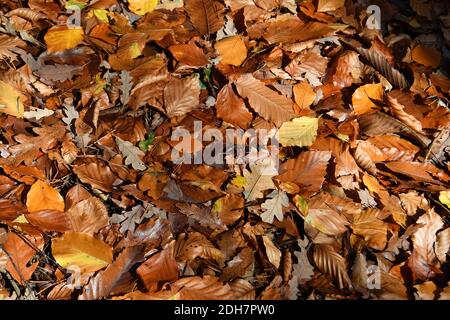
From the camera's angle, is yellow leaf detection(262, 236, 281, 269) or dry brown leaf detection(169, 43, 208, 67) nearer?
yellow leaf detection(262, 236, 281, 269)

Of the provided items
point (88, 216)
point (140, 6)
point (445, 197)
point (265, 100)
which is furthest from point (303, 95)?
point (88, 216)

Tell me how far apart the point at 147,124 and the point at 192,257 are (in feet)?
2.17

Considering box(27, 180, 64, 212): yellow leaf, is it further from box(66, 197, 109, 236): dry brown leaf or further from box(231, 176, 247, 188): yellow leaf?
box(231, 176, 247, 188): yellow leaf

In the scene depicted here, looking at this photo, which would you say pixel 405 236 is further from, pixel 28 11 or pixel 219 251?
pixel 28 11

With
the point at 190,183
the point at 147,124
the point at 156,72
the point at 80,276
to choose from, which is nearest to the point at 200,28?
the point at 156,72

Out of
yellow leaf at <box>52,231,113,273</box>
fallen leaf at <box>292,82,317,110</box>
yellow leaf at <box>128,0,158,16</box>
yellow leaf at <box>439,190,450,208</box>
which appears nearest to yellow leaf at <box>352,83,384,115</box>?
fallen leaf at <box>292,82,317,110</box>

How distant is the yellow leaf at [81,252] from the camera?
1.68 metres

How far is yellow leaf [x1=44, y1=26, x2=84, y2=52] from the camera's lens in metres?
2.16

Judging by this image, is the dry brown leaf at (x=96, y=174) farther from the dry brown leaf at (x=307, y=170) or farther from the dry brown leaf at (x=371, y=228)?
the dry brown leaf at (x=371, y=228)

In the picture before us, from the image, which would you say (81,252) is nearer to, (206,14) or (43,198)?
(43,198)

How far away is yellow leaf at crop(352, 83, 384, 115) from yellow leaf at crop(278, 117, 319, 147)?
226 mm

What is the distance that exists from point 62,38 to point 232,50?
835 millimetres

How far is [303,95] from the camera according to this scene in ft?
6.83

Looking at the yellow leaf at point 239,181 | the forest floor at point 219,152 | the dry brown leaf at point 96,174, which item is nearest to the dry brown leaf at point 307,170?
the forest floor at point 219,152
